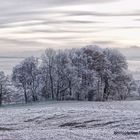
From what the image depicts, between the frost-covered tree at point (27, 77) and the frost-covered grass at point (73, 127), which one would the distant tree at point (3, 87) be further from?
the frost-covered grass at point (73, 127)

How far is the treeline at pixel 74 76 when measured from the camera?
9738 cm

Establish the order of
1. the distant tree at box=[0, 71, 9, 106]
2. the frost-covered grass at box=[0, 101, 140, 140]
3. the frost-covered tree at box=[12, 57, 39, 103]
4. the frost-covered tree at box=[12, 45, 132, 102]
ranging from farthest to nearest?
the distant tree at box=[0, 71, 9, 106] < the frost-covered tree at box=[12, 57, 39, 103] < the frost-covered tree at box=[12, 45, 132, 102] < the frost-covered grass at box=[0, 101, 140, 140]

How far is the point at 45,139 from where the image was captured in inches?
1176

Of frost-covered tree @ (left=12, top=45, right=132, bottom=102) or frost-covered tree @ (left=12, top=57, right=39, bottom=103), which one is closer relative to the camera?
frost-covered tree @ (left=12, top=45, right=132, bottom=102)

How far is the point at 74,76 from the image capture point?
318 ft

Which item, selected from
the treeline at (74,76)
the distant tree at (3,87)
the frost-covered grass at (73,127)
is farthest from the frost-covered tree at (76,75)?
the frost-covered grass at (73,127)

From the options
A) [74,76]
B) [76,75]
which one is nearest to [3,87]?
[74,76]

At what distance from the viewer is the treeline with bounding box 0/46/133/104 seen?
97375 millimetres

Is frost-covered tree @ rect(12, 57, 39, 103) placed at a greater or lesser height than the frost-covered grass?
greater

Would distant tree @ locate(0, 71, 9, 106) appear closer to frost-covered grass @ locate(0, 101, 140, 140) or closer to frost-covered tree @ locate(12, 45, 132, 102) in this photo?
frost-covered tree @ locate(12, 45, 132, 102)

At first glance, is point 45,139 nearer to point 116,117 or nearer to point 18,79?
point 116,117

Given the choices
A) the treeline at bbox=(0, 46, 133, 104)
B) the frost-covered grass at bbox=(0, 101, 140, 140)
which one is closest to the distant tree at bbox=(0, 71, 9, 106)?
the treeline at bbox=(0, 46, 133, 104)

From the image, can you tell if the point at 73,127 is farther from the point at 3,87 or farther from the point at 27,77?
the point at 3,87

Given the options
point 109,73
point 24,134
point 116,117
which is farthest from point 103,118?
point 109,73
